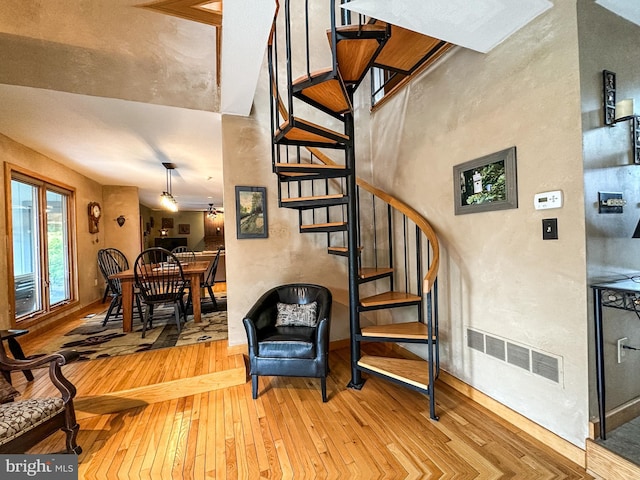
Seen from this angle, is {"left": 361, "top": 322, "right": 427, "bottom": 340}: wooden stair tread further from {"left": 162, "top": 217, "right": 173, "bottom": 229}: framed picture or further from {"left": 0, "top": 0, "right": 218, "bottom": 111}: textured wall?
{"left": 162, "top": 217, "right": 173, "bottom": 229}: framed picture

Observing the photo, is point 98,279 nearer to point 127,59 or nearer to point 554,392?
point 127,59

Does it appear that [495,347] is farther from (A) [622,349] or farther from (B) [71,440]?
(B) [71,440]

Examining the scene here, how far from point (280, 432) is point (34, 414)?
1421mm

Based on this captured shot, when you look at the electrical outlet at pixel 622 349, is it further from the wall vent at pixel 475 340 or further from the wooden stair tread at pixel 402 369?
the wooden stair tread at pixel 402 369

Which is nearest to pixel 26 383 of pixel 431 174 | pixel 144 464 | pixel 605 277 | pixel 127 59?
pixel 144 464

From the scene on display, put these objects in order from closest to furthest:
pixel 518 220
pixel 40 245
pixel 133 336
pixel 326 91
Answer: pixel 518 220
pixel 326 91
pixel 133 336
pixel 40 245

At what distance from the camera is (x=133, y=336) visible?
3453 mm

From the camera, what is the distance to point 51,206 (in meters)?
4.35

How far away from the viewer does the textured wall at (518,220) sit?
1.62 metres

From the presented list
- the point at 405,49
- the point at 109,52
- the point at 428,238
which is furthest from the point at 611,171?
the point at 109,52

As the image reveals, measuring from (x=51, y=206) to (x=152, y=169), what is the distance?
1537 millimetres

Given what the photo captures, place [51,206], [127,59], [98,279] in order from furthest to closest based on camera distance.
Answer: [98,279] → [51,206] → [127,59]

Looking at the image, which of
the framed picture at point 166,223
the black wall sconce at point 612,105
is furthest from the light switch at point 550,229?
the framed picture at point 166,223

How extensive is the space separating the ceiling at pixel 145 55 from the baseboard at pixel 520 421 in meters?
2.60
